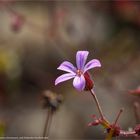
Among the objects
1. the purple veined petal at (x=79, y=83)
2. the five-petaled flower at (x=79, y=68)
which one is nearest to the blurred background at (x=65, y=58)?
the five-petaled flower at (x=79, y=68)

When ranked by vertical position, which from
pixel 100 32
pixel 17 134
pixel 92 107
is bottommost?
pixel 17 134

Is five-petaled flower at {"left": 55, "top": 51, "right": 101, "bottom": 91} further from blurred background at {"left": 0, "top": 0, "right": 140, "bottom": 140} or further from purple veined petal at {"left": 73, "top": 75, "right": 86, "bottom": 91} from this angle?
blurred background at {"left": 0, "top": 0, "right": 140, "bottom": 140}

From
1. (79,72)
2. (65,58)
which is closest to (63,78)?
(79,72)

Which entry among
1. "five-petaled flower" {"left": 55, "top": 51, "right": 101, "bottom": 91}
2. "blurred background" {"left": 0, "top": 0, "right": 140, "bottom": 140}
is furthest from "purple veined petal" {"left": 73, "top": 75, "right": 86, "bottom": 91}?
"blurred background" {"left": 0, "top": 0, "right": 140, "bottom": 140}

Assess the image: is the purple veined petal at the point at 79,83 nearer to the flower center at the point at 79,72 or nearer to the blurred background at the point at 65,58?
the flower center at the point at 79,72

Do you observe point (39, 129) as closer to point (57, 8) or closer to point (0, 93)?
point (0, 93)

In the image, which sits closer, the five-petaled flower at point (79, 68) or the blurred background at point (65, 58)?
the five-petaled flower at point (79, 68)

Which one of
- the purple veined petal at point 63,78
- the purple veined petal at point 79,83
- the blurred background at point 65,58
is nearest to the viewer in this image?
the purple veined petal at point 79,83

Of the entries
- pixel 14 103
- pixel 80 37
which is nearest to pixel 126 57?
pixel 80 37
